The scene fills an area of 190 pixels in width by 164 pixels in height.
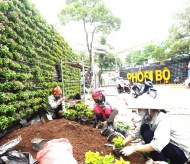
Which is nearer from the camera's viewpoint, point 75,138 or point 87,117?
point 75,138

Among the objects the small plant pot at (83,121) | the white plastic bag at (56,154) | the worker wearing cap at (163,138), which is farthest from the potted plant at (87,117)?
the white plastic bag at (56,154)

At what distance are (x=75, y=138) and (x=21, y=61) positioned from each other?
256cm

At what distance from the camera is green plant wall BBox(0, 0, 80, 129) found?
4.18 metres

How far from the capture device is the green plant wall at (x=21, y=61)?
418 cm

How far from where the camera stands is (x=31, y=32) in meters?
5.84

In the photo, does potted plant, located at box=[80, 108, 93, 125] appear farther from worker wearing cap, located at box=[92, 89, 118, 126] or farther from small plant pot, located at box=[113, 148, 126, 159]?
small plant pot, located at box=[113, 148, 126, 159]

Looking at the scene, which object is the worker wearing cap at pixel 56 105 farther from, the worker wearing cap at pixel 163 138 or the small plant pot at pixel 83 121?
the worker wearing cap at pixel 163 138

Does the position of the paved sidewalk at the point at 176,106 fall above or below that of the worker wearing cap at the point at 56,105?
below

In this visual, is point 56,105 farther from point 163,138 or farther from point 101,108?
point 163,138

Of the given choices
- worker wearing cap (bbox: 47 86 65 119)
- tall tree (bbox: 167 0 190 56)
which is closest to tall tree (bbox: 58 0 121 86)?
tall tree (bbox: 167 0 190 56)

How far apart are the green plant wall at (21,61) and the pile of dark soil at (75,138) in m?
0.56

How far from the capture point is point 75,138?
3793mm

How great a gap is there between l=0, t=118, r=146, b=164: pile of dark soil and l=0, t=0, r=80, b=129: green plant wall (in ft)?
1.83

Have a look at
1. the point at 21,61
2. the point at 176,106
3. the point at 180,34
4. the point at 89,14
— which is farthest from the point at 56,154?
the point at 180,34
